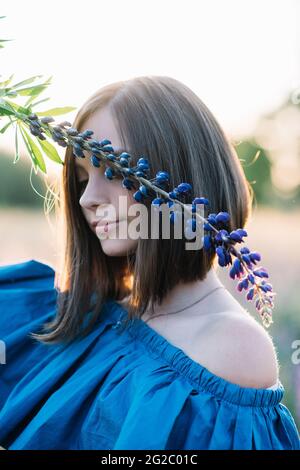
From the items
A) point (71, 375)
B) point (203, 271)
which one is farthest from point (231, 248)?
point (71, 375)

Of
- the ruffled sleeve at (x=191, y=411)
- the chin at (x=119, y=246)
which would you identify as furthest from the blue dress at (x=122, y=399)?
the chin at (x=119, y=246)

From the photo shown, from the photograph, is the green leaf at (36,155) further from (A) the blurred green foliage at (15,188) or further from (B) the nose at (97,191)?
(A) the blurred green foliage at (15,188)

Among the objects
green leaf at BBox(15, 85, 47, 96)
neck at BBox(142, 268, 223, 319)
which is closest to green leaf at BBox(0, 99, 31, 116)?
green leaf at BBox(15, 85, 47, 96)

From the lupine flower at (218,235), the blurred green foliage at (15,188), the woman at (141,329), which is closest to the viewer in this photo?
the lupine flower at (218,235)

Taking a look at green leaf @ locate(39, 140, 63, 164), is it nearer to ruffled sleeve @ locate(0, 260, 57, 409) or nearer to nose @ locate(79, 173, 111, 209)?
nose @ locate(79, 173, 111, 209)

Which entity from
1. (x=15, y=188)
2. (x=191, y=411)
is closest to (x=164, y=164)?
(x=191, y=411)

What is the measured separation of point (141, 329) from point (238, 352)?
26cm

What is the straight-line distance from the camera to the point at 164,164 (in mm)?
1292

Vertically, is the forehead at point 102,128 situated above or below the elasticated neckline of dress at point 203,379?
above

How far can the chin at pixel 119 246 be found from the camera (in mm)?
1333

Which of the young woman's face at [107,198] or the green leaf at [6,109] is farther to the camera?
the young woman's face at [107,198]

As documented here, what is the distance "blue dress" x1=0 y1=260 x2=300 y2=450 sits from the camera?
1.11 meters

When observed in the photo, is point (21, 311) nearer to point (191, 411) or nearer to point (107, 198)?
point (107, 198)

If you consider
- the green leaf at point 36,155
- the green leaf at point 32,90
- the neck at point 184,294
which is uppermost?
the green leaf at point 32,90
